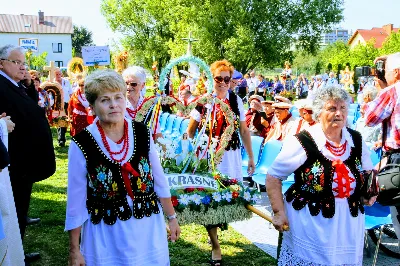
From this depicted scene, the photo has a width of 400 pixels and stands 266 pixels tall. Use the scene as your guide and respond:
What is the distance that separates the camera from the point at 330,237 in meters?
2.98

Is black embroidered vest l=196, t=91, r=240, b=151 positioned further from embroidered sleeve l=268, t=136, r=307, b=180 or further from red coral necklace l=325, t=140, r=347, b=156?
red coral necklace l=325, t=140, r=347, b=156

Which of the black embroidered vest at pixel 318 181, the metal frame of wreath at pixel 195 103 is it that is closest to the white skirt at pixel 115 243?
the black embroidered vest at pixel 318 181

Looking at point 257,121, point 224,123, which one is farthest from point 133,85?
point 257,121

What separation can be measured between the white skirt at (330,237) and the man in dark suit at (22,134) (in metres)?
2.43

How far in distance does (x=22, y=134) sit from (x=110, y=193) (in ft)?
6.08

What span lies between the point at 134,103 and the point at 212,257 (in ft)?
5.85

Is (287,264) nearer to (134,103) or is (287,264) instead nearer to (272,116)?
(134,103)

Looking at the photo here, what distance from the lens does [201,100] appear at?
4297 millimetres

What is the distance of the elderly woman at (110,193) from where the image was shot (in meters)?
2.62

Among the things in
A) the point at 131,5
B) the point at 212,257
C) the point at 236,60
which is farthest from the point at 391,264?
the point at 131,5

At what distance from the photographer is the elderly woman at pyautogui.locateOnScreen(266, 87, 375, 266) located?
9.83 feet

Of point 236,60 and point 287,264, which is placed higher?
point 236,60

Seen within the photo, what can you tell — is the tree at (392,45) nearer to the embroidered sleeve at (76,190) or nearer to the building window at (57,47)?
the embroidered sleeve at (76,190)

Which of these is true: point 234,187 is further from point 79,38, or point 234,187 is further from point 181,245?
point 79,38
